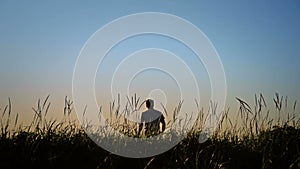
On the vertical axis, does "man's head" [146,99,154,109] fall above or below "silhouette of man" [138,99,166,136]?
above

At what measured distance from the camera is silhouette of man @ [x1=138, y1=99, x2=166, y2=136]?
8.04 meters

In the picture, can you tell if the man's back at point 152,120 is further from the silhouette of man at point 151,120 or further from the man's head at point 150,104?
the man's head at point 150,104

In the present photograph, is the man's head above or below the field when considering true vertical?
above

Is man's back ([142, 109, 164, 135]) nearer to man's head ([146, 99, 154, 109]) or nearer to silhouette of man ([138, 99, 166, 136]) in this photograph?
silhouette of man ([138, 99, 166, 136])

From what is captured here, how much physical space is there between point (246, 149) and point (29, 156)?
11.8 ft

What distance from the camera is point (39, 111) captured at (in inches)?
284

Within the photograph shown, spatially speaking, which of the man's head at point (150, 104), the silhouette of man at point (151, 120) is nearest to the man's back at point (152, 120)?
the silhouette of man at point (151, 120)

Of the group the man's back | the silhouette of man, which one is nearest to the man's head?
the silhouette of man

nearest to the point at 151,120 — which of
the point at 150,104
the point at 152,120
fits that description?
the point at 152,120

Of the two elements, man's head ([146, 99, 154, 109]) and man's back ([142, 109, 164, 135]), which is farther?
man's head ([146, 99, 154, 109])

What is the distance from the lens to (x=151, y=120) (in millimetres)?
9070

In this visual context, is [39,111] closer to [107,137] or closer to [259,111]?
[107,137]

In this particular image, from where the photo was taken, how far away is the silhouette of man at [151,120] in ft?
26.4

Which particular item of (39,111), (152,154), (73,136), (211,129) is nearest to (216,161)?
(152,154)
